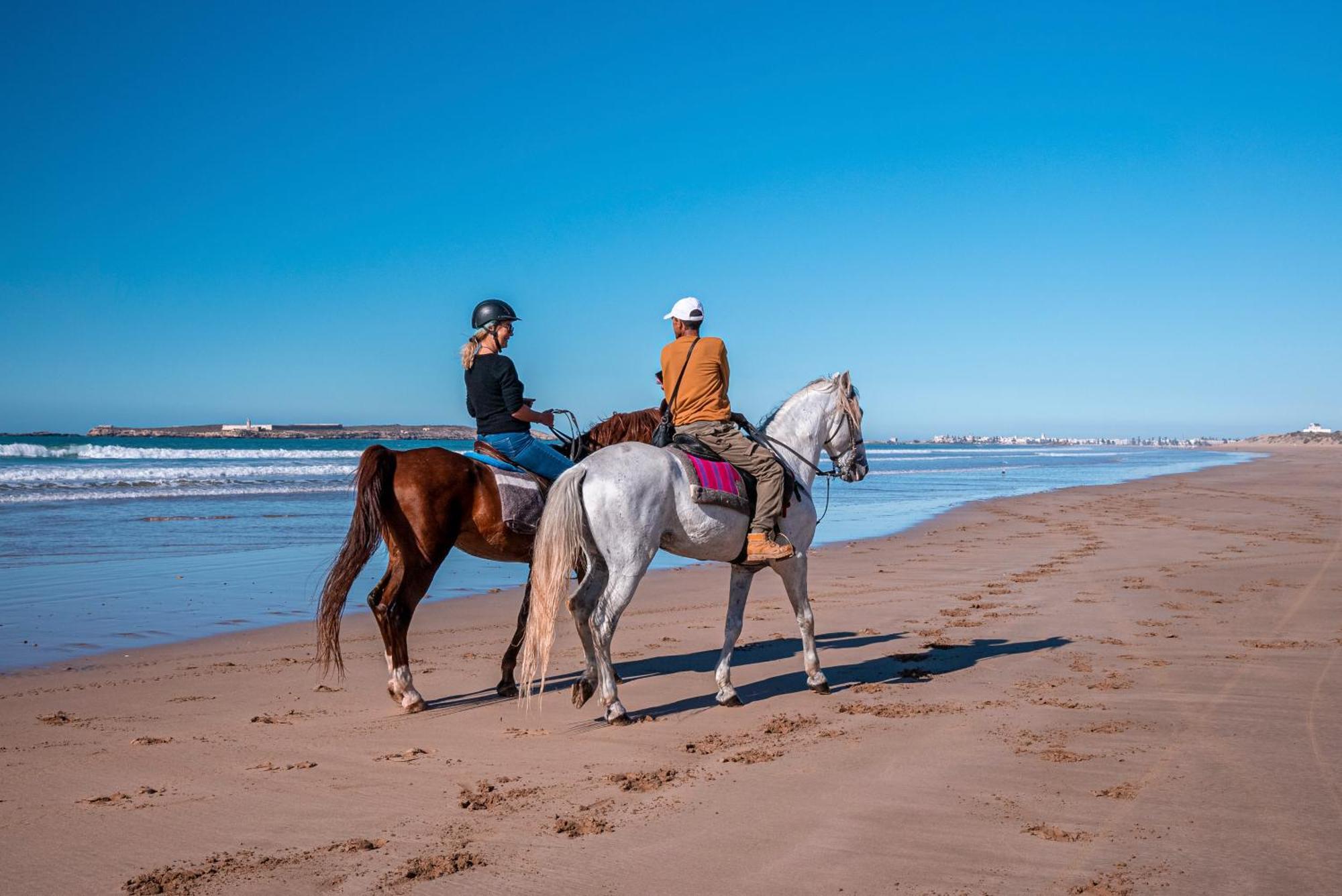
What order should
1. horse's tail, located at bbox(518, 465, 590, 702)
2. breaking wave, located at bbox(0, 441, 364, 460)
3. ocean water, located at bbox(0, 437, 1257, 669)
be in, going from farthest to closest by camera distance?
breaking wave, located at bbox(0, 441, 364, 460) < ocean water, located at bbox(0, 437, 1257, 669) < horse's tail, located at bbox(518, 465, 590, 702)

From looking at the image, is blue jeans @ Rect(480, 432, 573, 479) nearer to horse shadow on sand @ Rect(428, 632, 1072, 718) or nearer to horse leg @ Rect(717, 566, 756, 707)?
horse leg @ Rect(717, 566, 756, 707)

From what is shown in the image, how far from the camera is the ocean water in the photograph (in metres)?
8.95

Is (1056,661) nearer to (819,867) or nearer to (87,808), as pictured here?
(819,867)

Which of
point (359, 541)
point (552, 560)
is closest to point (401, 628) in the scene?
point (359, 541)

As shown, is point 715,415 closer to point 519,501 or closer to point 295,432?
point 519,501

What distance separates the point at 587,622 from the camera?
6.05m

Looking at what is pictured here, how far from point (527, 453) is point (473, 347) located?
902mm

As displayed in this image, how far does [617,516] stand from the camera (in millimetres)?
5941

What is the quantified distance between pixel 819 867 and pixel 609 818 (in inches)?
41.8

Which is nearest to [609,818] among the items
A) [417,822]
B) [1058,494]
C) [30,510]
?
[417,822]

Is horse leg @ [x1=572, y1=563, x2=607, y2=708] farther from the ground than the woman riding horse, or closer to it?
closer to it

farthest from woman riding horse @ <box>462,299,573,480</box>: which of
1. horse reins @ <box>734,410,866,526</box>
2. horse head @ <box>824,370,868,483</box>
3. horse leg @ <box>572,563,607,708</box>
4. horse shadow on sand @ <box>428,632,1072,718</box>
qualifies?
horse head @ <box>824,370,868,483</box>

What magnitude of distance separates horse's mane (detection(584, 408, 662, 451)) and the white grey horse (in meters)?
0.90

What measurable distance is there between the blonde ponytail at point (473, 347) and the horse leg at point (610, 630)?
6.94ft
